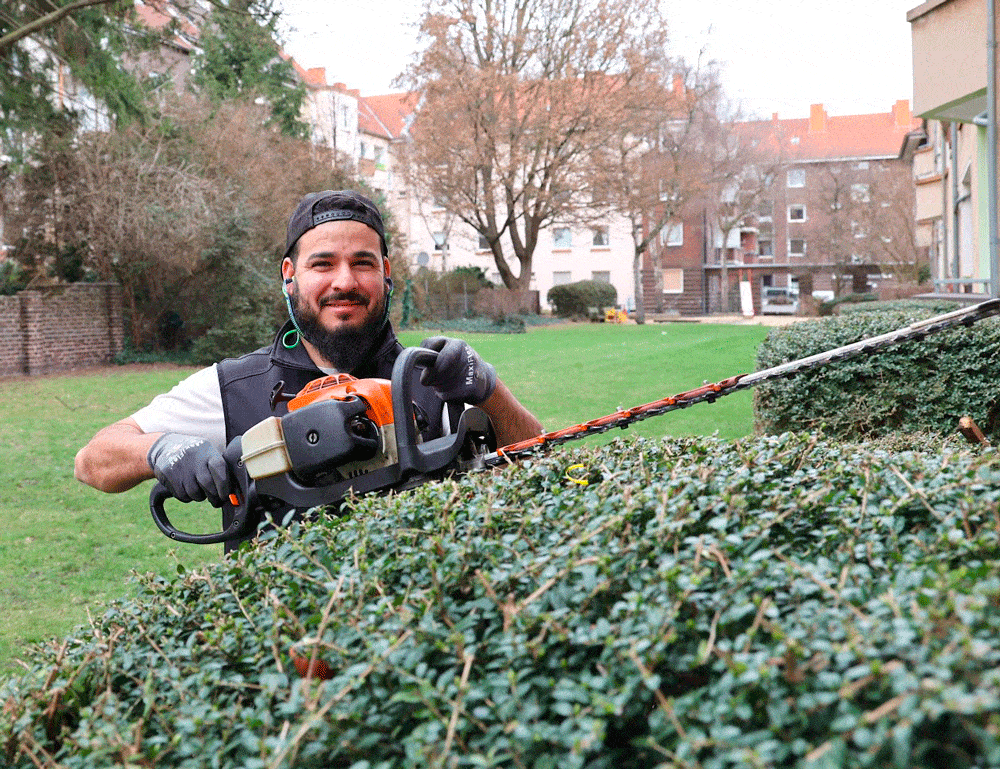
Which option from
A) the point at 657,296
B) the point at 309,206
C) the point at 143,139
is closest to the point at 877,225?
the point at 657,296

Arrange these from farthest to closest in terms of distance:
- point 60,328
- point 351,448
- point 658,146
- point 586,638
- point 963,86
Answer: point 658,146 → point 60,328 → point 963,86 → point 351,448 → point 586,638

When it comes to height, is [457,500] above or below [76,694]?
above

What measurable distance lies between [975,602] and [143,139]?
67.6ft

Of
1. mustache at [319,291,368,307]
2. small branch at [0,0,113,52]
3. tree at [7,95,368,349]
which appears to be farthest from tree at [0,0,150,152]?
mustache at [319,291,368,307]

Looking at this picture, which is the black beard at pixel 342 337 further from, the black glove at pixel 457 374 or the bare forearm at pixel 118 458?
the bare forearm at pixel 118 458

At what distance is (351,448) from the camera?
2.55 m

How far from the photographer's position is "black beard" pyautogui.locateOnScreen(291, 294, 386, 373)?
3299 millimetres

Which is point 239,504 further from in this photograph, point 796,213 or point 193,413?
point 796,213

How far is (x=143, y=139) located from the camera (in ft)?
65.0

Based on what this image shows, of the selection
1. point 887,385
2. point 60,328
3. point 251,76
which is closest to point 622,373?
point 887,385

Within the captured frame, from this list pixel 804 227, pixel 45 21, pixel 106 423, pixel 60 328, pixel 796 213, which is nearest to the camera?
pixel 45 21

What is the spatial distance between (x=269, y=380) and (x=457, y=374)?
72 centimetres

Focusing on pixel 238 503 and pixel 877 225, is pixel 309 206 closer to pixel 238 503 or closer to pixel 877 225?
pixel 238 503

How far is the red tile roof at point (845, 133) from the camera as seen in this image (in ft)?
203
